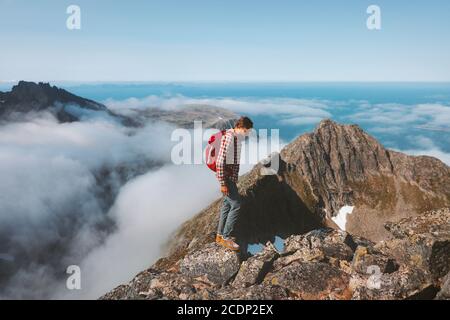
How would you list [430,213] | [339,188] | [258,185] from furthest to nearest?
[339,188] → [258,185] → [430,213]

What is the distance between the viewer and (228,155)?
1820 centimetres

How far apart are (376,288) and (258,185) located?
100.0 meters

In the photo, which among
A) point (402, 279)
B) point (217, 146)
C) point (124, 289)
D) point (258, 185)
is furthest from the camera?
point (258, 185)

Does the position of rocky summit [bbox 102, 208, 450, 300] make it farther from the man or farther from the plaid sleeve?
the plaid sleeve

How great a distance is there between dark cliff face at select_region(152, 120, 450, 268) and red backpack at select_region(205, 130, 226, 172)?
305 feet

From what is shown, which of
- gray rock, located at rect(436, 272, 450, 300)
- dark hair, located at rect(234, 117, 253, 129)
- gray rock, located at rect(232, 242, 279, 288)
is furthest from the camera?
gray rock, located at rect(232, 242, 279, 288)

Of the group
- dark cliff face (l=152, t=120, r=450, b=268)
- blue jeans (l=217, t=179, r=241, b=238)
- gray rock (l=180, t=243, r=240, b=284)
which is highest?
blue jeans (l=217, t=179, r=241, b=238)

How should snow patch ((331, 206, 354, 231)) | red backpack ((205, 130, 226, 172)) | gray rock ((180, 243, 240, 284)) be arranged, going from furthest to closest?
snow patch ((331, 206, 354, 231)), gray rock ((180, 243, 240, 284)), red backpack ((205, 130, 226, 172))

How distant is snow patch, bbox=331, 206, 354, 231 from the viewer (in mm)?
155475

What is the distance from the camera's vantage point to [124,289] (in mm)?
20266

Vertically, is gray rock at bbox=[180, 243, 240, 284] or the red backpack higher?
the red backpack

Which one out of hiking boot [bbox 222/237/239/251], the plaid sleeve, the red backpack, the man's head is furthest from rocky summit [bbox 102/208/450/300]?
the man's head
